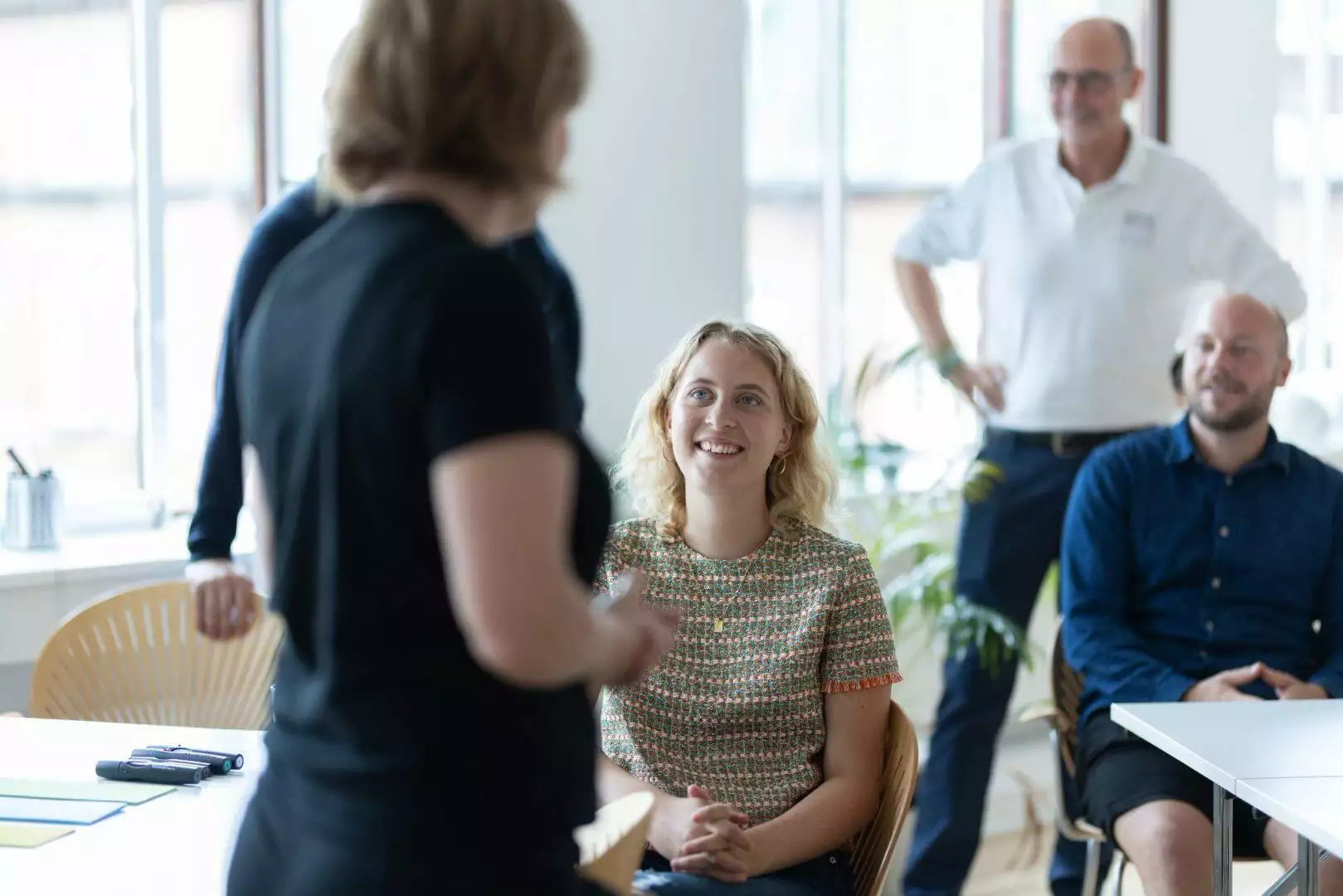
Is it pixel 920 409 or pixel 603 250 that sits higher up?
pixel 603 250

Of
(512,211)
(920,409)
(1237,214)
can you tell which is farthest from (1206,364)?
(512,211)

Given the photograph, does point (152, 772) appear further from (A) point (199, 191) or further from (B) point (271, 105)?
(B) point (271, 105)

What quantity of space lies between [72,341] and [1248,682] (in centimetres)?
272

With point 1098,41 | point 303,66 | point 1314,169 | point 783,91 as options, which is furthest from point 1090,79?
point 1314,169

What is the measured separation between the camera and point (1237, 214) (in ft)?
12.3

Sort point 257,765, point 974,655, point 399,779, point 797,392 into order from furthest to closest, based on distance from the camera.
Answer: point 974,655, point 797,392, point 257,765, point 399,779

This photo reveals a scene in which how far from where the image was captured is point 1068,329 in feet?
12.2

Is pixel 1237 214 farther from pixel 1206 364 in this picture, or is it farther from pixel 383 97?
pixel 383 97

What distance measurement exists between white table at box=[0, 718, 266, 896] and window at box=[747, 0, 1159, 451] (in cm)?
280

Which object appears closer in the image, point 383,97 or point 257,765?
point 383,97

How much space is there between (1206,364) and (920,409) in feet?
5.95

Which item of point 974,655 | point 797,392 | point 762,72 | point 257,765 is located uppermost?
point 762,72

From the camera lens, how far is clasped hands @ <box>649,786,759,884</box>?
2.04 metres

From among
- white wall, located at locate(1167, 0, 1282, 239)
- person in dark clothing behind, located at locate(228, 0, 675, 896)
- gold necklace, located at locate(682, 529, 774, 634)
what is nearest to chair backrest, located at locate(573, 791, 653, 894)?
person in dark clothing behind, located at locate(228, 0, 675, 896)
